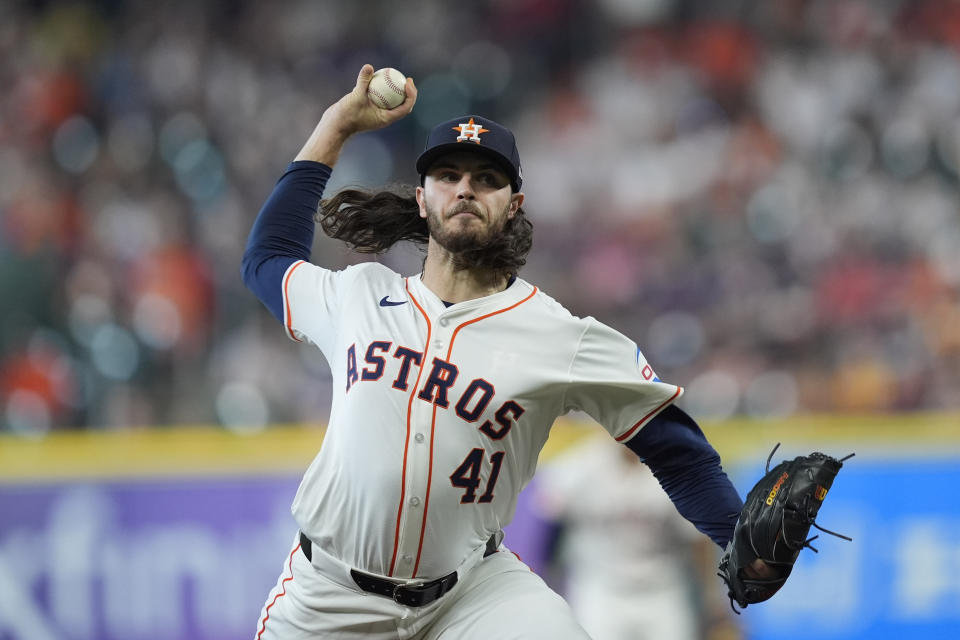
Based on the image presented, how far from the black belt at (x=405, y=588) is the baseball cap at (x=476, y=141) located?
3.58 feet

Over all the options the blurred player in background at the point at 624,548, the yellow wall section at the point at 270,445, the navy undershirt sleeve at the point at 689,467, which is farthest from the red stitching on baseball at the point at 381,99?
the yellow wall section at the point at 270,445

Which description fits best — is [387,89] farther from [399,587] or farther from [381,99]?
[399,587]

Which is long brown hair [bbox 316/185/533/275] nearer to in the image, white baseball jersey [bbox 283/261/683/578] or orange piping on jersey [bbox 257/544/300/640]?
white baseball jersey [bbox 283/261/683/578]

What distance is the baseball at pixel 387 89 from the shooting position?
359cm

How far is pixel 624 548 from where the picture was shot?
6.59 m

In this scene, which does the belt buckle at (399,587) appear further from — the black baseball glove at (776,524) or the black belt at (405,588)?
the black baseball glove at (776,524)

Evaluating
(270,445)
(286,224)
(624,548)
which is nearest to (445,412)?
(286,224)

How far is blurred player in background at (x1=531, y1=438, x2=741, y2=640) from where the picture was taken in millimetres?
6551

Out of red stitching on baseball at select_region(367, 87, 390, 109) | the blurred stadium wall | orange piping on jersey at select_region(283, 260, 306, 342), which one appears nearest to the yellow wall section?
the blurred stadium wall

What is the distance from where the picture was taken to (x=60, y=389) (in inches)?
293

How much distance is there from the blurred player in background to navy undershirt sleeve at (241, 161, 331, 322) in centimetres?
323

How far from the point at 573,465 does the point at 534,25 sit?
18.5ft

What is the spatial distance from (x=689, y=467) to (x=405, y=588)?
0.80 meters

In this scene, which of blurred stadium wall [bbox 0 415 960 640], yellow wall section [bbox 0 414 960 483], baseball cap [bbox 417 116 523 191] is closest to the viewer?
baseball cap [bbox 417 116 523 191]
